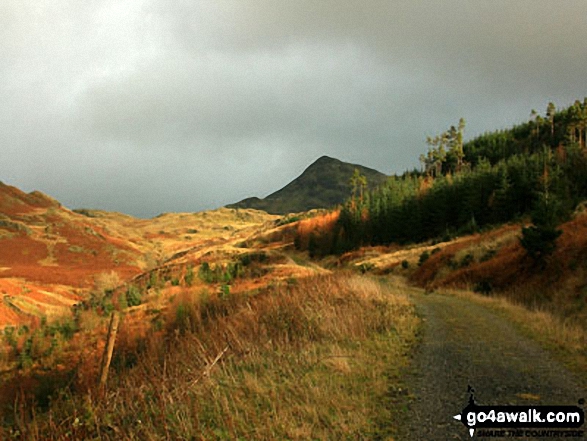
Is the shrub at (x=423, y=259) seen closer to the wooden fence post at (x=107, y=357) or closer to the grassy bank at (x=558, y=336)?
the grassy bank at (x=558, y=336)

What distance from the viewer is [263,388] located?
5668mm

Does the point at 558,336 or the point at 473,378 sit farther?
the point at 558,336

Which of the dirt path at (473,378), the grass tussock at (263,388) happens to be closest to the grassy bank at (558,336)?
the dirt path at (473,378)

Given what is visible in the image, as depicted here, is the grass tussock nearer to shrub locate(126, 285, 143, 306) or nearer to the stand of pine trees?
shrub locate(126, 285, 143, 306)

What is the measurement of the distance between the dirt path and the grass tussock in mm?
471

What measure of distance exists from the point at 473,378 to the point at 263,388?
367cm

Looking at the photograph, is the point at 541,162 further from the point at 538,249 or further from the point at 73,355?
the point at 73,355

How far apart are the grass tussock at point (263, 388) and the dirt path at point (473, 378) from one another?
0.47 m

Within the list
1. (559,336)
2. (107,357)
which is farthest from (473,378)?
(107,357)

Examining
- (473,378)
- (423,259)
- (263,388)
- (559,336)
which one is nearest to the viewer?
(263,388)

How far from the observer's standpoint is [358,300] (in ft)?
40.1

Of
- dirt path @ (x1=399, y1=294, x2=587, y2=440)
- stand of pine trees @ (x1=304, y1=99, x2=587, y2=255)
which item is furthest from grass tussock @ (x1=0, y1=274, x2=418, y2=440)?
stand of pine trees @ (x1=304, y1=99, x2=587, y2=255)

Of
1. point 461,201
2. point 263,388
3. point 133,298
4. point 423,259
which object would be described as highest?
point 461,201

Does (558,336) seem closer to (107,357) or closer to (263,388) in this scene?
(263,388)
